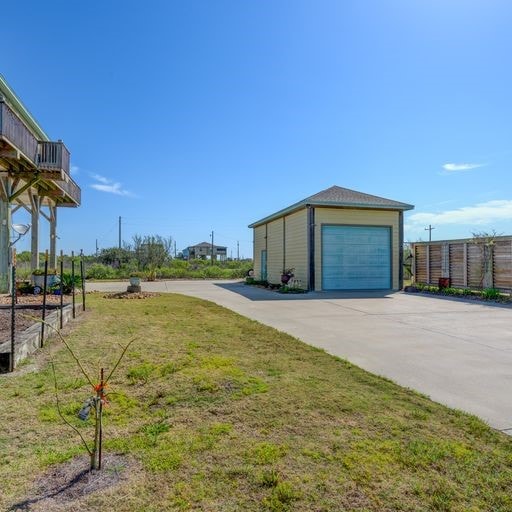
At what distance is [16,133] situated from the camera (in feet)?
30.7

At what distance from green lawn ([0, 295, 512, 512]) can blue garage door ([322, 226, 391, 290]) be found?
10.3 meters

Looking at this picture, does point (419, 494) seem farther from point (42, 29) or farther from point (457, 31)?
point (42, 29)

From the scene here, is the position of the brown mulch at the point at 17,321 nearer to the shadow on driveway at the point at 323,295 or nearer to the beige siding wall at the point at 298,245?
the shadow on driveway at the point at 323,295

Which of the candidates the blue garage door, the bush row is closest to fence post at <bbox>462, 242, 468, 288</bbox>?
the blue garage door

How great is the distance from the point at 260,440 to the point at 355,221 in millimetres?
13102

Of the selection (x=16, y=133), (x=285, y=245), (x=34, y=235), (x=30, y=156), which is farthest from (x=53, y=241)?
(x=285, y=245)

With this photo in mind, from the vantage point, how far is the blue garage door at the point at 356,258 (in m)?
14.2

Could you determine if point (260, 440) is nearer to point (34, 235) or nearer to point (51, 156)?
point (51, 156)

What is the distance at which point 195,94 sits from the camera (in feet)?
38.6

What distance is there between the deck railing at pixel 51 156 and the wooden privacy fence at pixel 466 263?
14.4m

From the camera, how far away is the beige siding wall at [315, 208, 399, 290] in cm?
1400

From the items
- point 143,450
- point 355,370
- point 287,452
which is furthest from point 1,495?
point 355,370

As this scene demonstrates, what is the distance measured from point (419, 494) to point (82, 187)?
724 inches

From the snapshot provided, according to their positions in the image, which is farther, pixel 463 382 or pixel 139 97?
pixel 139 97
